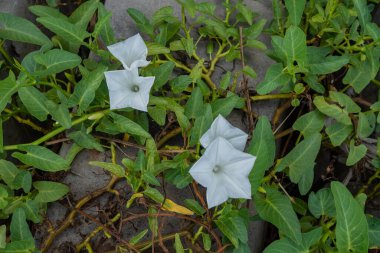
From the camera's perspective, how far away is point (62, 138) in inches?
65.4

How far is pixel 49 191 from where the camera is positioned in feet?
5.18

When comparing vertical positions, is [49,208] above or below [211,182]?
below

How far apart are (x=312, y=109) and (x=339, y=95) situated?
0.13 m

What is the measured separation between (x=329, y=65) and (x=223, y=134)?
Result: 0.48 meters

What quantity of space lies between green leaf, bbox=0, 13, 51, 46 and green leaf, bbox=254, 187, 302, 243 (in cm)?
86

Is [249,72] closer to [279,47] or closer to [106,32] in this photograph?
[279,47]

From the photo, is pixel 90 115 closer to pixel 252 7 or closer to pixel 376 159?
pixel 252 7

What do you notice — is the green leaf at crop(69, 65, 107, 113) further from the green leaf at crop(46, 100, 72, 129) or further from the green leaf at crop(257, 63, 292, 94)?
the green leaf at crop(257, 63, 292, 94)

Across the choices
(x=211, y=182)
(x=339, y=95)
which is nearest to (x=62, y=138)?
(x=211, y=182)

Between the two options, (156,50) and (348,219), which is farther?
(156,50)

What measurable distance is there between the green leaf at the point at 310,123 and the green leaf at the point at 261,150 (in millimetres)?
215

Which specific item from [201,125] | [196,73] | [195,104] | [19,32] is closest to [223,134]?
[201,125]

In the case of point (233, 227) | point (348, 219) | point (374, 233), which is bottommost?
point (374, 233)

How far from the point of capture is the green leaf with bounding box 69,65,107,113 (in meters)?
1.50
